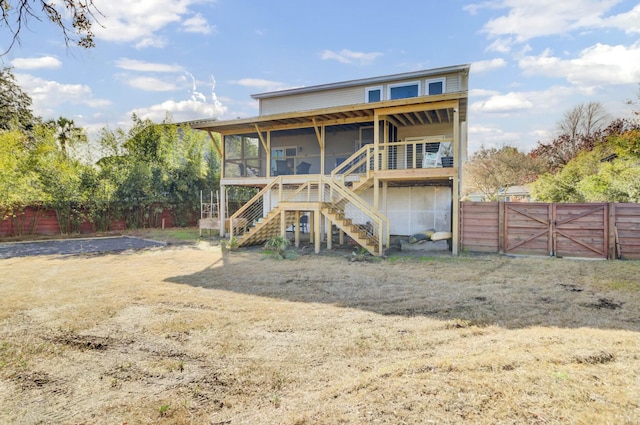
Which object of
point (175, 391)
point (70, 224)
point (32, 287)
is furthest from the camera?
point (70, 224)

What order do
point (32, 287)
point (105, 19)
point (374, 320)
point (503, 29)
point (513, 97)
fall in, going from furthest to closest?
point (513, 97), point (503, 29), point (32, 287), point (374, 320), point (105, 19)

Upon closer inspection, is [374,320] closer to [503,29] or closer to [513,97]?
[503,29]

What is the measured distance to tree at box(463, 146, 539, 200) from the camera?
1161 inches

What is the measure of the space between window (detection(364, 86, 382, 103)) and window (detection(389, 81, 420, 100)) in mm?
525

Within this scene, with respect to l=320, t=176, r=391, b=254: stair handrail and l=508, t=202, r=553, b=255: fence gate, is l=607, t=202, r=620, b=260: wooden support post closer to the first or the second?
l=508, t=202, r=553, b=255: fence gate

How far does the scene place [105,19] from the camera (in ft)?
11.6

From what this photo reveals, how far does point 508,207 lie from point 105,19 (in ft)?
35.8

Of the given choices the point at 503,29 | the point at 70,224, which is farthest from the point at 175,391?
the point at 70,224

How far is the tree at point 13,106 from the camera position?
20.8m

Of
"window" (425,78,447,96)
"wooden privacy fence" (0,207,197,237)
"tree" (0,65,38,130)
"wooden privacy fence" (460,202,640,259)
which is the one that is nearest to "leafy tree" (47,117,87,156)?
"tree" (0,65,38,130)

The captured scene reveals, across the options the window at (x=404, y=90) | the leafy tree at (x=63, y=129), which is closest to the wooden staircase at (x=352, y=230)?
the window at (x=404, y=90)

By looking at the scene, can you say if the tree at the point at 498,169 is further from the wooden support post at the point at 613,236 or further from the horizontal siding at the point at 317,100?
the wooden support post at the point at 613,236

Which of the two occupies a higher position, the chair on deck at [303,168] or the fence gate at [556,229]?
the chair on deck at [303,168]

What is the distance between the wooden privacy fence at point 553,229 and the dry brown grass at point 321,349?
273cm
